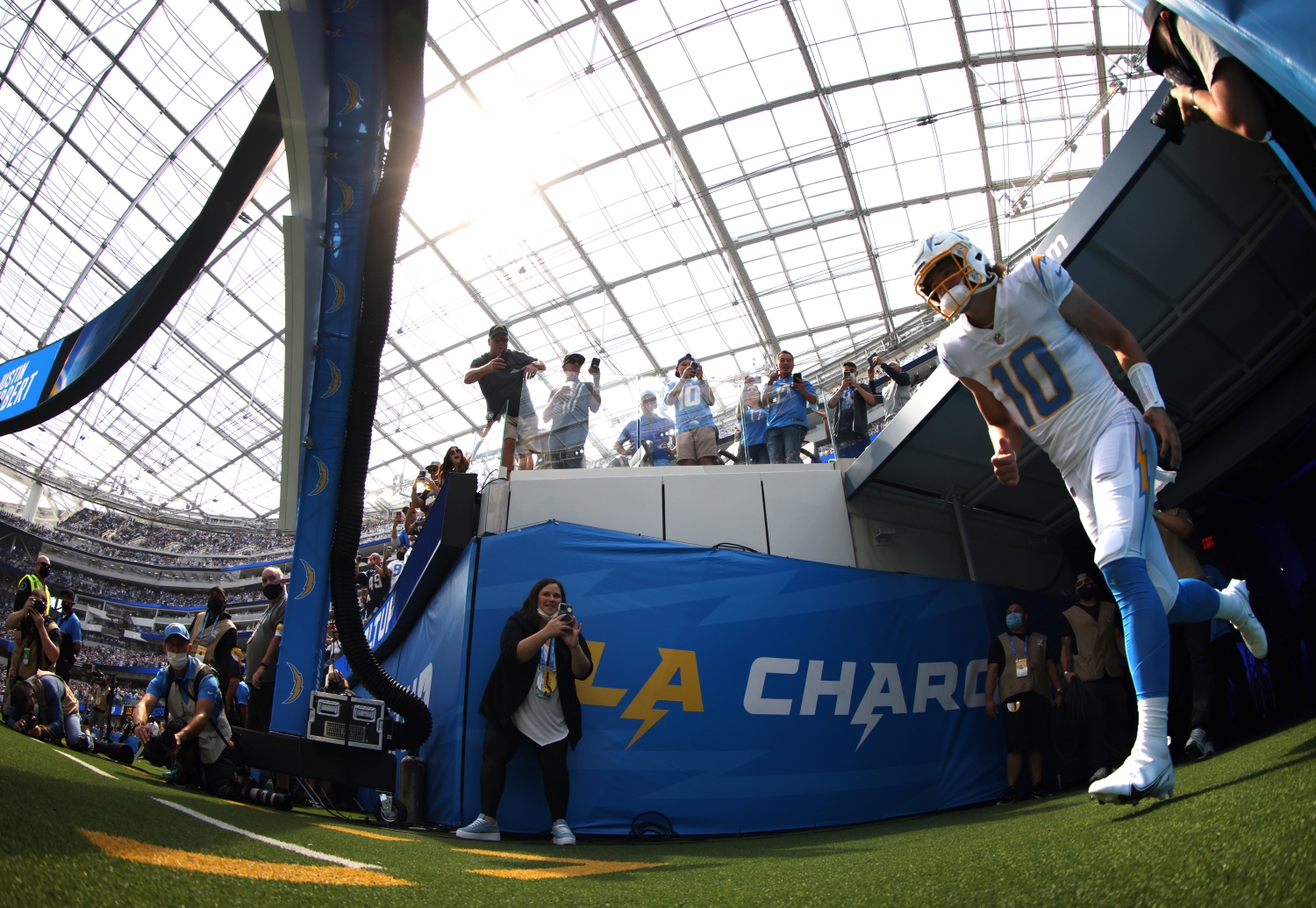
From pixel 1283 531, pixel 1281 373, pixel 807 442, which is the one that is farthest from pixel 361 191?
pixel 1283 531

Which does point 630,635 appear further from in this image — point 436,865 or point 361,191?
point 361,191

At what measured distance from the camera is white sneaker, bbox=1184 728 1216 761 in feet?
12.4

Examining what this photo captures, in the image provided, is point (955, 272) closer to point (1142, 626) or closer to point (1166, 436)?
point (1166, 436)

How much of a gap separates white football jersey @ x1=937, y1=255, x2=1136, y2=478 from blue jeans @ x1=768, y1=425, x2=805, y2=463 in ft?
14.2

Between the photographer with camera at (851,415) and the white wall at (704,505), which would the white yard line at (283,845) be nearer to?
the white wall at (704,505)

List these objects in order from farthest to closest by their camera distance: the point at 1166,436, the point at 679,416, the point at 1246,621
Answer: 1. the point at 679,416
2. the point at 1246,621
3. the point at 1166,436

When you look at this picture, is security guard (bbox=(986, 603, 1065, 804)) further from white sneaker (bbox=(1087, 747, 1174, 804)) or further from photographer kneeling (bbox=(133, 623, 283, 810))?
photographer kneeling (bbox=(133, 623, 283, 810))

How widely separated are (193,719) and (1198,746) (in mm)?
5712

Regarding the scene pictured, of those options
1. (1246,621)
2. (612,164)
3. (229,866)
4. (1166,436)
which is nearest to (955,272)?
(1166,436)

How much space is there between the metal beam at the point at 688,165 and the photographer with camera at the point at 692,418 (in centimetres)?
1160

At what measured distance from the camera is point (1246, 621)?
8.41ft

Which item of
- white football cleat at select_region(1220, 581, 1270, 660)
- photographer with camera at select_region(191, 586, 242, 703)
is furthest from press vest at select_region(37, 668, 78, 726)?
white football cleat at select_region(1220, 581, 1270, 660)

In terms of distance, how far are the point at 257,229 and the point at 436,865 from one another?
22.9 metres

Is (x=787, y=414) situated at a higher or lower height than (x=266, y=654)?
higher
